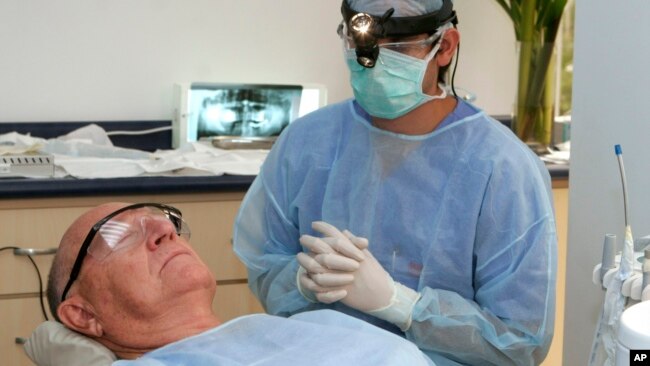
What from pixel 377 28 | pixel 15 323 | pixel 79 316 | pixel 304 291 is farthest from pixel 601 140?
pixel 15 323

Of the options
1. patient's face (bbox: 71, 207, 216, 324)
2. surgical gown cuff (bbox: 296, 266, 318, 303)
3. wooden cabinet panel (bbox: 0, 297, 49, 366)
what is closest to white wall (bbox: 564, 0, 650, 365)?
surgical gown cuff (bbox: 296, 266, 318, 303)

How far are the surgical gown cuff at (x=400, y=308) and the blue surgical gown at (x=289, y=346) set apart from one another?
11cm

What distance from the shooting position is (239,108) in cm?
279

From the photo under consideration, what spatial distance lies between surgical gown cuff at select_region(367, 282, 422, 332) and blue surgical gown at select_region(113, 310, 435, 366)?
0.36 ft

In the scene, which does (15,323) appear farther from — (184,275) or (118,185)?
(184,275)

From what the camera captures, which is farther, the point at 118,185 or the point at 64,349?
the point at 118,185

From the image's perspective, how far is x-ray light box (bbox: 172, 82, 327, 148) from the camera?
2.76 m

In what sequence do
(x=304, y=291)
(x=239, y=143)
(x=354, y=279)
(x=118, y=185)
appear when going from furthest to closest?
(x=239, y=143) → (x=118, y=185) → (x=304, y=291) → (x=354, y=279)

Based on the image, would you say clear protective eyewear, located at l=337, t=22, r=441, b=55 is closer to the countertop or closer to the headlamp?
the headlamp

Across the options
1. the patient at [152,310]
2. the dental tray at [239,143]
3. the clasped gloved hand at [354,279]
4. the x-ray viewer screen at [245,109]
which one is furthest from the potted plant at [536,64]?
the patient at [152,310]

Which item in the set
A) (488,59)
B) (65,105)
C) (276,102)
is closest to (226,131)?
(276,102)

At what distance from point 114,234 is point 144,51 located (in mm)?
1261

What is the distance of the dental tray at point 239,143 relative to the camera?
2.73 m

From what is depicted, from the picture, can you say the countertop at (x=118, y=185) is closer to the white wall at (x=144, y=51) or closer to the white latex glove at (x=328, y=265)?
the white wall at (x=144, y=51)
